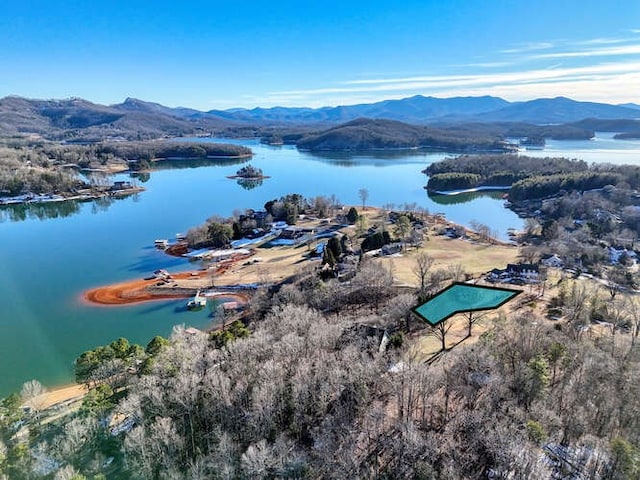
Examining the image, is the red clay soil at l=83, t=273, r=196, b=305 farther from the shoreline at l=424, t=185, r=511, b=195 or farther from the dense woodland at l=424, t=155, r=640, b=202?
the dense woodland at l=424, t=155, r=640, b=202

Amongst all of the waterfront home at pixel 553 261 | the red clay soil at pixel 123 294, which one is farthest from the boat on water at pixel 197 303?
the waterfront home at pixel 553 261

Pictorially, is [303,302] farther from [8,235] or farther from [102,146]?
[102,146]

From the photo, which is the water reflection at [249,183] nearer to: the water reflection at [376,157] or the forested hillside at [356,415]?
the water reflection at [376,157]

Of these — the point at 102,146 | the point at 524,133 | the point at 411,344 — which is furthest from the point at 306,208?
the point at 524,133

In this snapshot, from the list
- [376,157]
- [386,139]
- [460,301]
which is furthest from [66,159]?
[460,301]

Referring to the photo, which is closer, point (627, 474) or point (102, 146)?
point (627, 474)

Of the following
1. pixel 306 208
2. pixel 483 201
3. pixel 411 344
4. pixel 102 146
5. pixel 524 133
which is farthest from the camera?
pixel 524 133
